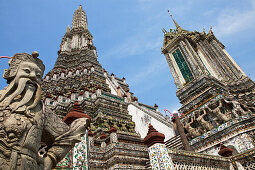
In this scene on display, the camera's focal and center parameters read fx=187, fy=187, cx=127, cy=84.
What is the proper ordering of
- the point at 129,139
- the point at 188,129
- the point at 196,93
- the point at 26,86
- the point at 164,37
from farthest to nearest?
the point at 164,37 < the point at 196,93 < the point at 188,129 < the point at 129,139 < the point at 26,86

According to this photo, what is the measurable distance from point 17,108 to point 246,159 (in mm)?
6701

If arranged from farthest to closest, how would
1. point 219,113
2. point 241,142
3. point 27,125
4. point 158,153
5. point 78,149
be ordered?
point 219,113 < point 241,142 < point 158,153 < point 78,149 < point 27,125

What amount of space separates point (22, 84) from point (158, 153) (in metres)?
3.39

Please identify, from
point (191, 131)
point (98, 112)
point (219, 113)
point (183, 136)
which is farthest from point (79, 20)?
point (183, 136)

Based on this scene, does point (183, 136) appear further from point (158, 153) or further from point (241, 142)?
point (158, 153)

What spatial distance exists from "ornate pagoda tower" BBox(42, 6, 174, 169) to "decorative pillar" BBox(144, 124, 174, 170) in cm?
162

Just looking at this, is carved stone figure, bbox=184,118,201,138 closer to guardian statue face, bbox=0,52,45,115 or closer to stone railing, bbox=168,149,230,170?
stone railing, bbox=168,149,230,170

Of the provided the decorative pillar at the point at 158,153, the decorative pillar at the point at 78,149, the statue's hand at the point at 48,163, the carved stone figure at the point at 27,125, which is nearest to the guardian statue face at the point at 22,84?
the carved stone figure at the point at 27,125

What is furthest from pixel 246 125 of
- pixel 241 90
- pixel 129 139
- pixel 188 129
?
pixel 241 90

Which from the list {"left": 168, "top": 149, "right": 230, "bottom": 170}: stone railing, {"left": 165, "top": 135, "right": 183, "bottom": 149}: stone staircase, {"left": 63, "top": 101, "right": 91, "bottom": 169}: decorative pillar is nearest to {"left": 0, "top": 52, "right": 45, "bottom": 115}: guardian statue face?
{"left": 63, "top": 101, "right": 91, "bottom": 169}: decorative pillar

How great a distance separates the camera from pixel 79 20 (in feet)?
111

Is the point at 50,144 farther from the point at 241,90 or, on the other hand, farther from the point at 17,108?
the point at 241,90

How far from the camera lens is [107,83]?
1884 centimetres

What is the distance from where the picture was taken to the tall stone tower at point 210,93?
31.8 feet
